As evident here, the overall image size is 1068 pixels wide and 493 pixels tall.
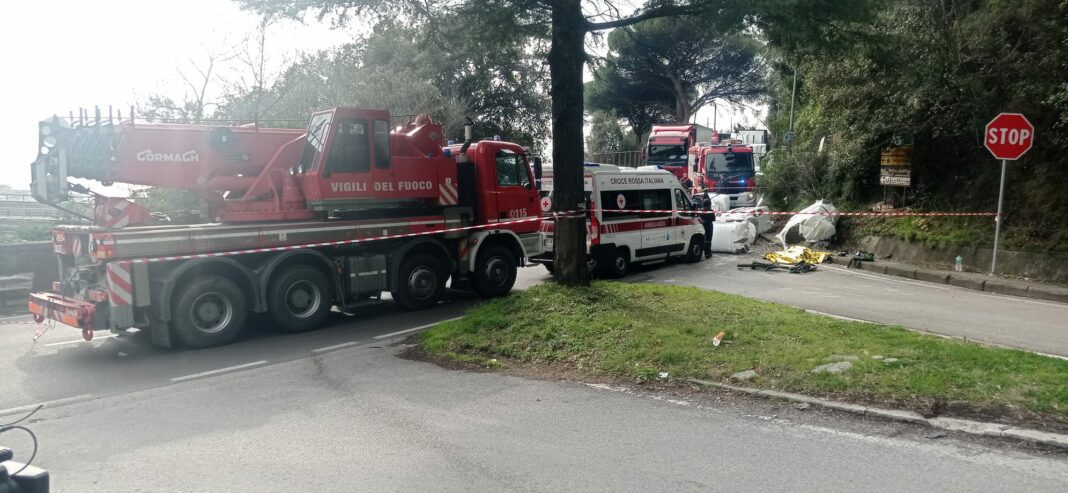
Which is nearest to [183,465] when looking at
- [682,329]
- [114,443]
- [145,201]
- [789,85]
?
[114,443]

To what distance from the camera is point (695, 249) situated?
17.7m

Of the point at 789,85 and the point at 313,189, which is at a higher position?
the point at 789,85

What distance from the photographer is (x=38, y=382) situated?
7.61 metres

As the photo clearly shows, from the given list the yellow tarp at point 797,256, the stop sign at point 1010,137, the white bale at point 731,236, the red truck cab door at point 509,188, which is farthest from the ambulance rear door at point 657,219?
the stop sign at point 1010,137

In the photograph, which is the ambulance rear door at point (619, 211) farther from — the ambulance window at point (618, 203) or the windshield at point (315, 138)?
the windshield at point (315, 138)

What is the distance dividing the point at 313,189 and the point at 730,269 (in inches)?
382

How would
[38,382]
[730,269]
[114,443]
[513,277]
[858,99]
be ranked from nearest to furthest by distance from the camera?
[114,443]
[38,382]
[513,277]
[730,269]
[858,99]

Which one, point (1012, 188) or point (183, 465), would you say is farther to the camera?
point (1012, 188)

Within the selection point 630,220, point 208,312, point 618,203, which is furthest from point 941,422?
point 630,220

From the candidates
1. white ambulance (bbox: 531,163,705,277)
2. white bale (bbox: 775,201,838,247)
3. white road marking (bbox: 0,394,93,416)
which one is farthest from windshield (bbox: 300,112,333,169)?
white bale (bbox: 775,201,838,247)

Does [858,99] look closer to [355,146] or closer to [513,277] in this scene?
[513,277]

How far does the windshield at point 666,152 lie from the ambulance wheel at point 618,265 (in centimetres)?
1846

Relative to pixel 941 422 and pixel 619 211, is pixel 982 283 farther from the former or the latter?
pixel 941 422

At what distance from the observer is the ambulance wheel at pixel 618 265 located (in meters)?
15.2
